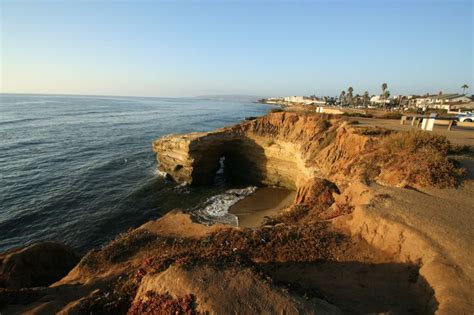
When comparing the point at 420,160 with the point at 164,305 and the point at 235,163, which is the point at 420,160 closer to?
the point at 164,305

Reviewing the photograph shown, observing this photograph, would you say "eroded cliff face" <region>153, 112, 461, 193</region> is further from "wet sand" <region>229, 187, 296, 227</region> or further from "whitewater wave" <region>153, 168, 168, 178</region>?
"wet sand" <region>229, 187, 296, 227</region>

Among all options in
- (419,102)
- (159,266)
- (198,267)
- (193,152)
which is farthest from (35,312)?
(419,102)

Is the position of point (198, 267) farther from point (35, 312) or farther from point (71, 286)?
point (71, 286)

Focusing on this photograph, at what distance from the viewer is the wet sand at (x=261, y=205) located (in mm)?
18438

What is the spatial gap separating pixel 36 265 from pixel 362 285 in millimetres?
12530

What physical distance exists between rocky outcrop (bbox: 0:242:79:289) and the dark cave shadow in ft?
31.0

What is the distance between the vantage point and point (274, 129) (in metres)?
27.9

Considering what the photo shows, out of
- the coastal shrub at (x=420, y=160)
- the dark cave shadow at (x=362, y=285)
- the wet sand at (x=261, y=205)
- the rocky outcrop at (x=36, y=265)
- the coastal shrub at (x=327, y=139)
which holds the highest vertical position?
the coastal shrub at (x=420, y=160)

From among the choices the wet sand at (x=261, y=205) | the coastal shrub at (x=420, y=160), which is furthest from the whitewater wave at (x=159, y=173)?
the coastal shrub at (x=420, y=160)

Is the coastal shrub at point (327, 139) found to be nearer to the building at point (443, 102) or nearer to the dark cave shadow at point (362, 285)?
the dark cave shadow at point (362, 285)

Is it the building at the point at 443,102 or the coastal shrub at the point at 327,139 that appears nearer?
the coastal shrub at the point at 327,139

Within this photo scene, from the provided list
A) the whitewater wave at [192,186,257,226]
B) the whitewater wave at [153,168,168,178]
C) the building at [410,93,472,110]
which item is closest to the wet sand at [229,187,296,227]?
the whitewater wave at [192,186,257,226]

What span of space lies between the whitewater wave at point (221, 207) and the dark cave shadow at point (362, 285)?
9.67 metres

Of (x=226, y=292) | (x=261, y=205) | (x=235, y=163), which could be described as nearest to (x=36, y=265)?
(x=226, y=292)
